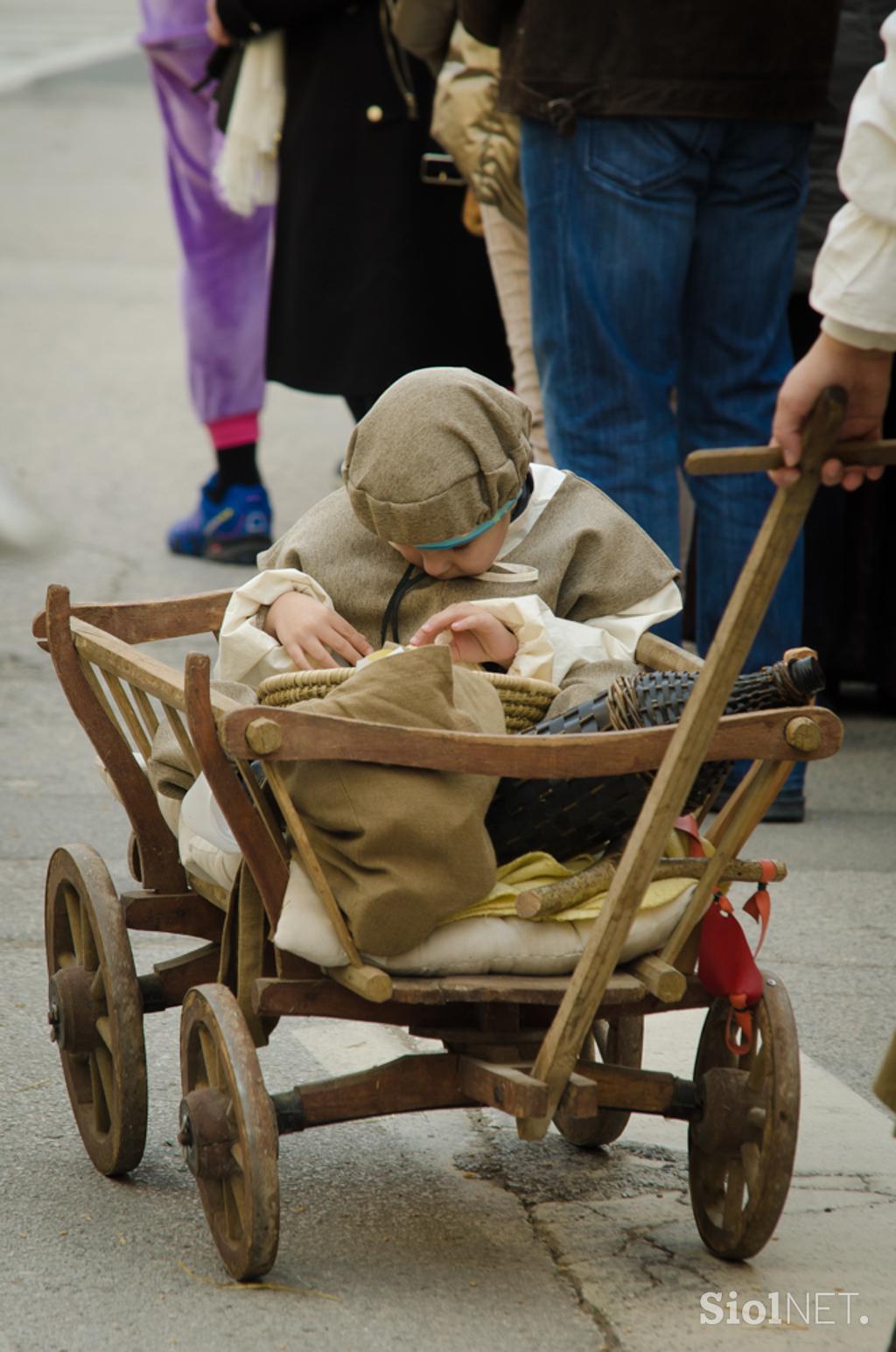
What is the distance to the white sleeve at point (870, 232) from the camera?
2.03m

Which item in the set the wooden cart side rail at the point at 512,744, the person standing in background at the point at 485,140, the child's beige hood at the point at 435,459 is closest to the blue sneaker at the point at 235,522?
the person standing in background at the point at 485,140

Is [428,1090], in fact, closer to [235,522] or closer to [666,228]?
[666,228]

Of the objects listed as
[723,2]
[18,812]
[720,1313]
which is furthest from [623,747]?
[18,812]

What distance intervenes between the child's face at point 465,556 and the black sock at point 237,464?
358cm

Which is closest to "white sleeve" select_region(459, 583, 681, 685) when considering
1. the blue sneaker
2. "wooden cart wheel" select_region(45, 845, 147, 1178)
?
"wooden cart wheel" select_region(45, 845, 147, 1178)

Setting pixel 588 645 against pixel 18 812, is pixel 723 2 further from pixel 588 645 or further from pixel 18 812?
pixel 18 812

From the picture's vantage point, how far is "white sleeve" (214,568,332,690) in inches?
108

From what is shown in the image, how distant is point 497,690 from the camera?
250cm

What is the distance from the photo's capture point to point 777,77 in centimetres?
373

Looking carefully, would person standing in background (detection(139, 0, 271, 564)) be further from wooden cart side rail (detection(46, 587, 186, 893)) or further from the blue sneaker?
wooden cart side rail (detection(46, 587, 186, 893))

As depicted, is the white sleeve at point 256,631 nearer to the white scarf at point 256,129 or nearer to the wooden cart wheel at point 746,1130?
the wooden cart wheel at point 746,1130

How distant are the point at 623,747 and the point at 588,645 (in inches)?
21.0

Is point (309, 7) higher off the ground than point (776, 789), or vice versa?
point (309, 7)

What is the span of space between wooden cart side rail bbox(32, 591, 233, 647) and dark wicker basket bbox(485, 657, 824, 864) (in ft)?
2.54
